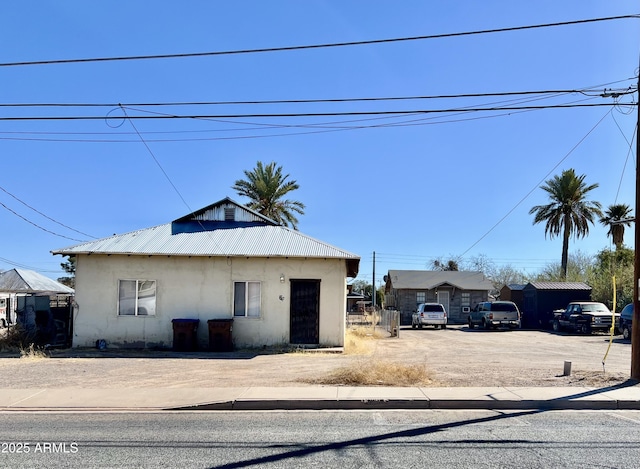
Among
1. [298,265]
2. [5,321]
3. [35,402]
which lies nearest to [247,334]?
[298,265]

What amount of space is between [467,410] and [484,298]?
37.7 metres

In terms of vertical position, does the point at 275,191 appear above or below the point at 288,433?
above

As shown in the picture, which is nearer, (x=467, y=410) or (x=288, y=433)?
(x=288, y=433)

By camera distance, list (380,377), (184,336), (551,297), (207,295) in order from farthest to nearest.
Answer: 1. (551,297)
2. (207,295)
3. (184,336)
4. (380,377)

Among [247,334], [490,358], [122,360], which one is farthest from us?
[247,334]

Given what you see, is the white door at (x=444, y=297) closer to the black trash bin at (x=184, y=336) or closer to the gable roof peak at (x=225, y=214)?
the gable roof peak at (x=225, y=214)

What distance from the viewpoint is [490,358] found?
54.9ft

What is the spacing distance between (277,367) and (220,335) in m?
3.84

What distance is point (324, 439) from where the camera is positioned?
7.20 metres

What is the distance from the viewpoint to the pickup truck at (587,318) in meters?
29.0

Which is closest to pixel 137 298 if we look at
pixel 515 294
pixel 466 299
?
pixel 466 299

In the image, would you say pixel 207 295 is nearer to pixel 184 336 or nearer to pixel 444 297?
pixel 184 336

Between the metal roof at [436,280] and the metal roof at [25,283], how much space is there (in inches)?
1020

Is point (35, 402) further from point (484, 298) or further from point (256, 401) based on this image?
point (484, 298)
